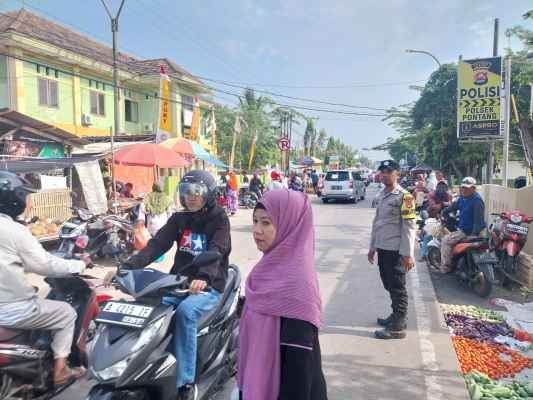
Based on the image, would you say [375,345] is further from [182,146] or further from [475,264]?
[182,146]

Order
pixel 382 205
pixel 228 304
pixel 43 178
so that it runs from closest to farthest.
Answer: pixel 228 304
pixel 382 205
pixel 43 178

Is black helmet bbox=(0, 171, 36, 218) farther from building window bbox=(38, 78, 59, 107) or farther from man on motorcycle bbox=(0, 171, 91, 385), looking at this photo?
building window bbox=(38, 78, 59, 107)

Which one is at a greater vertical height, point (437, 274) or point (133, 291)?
point (133, 291)

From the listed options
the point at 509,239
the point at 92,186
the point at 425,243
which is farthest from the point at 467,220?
the point at 92,186

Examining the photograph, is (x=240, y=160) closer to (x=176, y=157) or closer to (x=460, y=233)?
(x=176, y=157)

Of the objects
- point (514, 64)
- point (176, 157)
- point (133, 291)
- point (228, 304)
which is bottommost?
point (228, 304)

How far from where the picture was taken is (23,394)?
9.23 feet

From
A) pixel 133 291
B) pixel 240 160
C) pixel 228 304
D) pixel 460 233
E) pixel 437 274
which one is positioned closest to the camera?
pixel 133 291

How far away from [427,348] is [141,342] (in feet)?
9.79

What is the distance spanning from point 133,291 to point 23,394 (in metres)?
1.23

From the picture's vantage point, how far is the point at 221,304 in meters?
3.06

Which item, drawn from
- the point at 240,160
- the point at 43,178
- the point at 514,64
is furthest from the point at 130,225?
the point at 240,160

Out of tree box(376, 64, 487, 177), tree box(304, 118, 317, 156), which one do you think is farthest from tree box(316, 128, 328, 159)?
tree box(376, 64, 487, 177)

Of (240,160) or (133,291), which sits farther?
(240,160)
